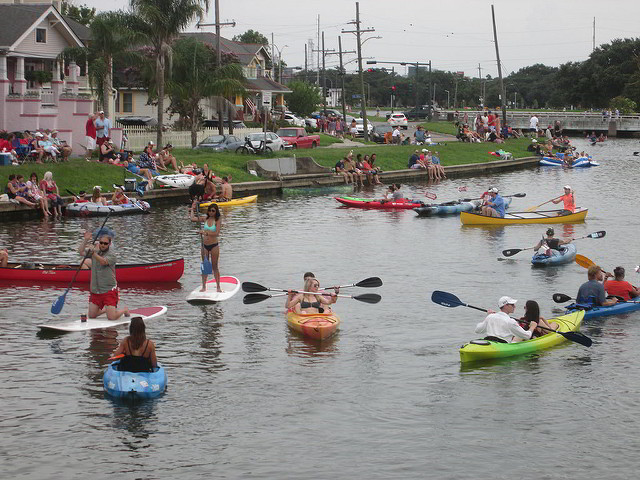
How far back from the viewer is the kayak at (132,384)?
15602 mm

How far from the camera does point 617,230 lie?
3678 centimetres

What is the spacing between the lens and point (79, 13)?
292ft

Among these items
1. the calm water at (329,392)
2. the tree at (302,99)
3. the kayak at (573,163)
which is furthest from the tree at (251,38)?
the calm water at (329,392)

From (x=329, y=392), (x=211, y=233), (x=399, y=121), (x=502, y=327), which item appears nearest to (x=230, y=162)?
(x=211, y=233)

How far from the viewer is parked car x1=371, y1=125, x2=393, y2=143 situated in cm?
7550

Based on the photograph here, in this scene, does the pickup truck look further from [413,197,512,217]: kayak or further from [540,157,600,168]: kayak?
[413,197,512,217]: kayak

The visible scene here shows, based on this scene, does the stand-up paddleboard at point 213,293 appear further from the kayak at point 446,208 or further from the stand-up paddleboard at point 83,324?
the kayak at point 446,208

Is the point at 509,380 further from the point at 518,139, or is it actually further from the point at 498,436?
the point at 518,139

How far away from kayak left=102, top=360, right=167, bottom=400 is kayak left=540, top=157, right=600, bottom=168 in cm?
5546

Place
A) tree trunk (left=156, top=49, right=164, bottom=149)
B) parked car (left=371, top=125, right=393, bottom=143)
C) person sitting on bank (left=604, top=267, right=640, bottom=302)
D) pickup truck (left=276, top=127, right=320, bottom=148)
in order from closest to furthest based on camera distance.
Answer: person sitting on bank (left=604, top=267, right=640, bottom=302)
tree trunk (left=156, top=49, right=164, bottom=149)
pickup truck (left=276, top=127, right=320, bottom=148)
parked car (left=371, top=125, right=393, bottom=143)

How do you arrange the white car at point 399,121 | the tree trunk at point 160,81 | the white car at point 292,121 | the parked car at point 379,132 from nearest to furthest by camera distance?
1. the tree trunk at point 160,81
2. the parked car at point 379,132
3. the white car at point 292,121
4. the white car at point 399,121

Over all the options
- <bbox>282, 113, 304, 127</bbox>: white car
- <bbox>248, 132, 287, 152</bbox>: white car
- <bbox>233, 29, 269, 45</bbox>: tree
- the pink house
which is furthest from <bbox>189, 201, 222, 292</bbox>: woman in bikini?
<bbox>233, 29, 269, 45</bbox>: tree

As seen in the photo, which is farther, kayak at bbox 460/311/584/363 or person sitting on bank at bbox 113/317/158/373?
kayak at bbox 460/311/584/363

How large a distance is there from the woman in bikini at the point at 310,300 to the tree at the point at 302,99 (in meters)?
78.7
